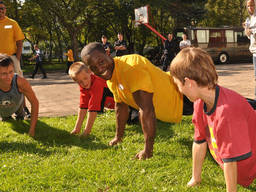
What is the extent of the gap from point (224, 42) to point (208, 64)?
20.3m

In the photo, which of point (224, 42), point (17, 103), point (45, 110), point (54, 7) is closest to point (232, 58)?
point (224, 42)

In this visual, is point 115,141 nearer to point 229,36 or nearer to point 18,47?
point 18,47

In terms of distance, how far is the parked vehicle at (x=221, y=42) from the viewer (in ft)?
66.8

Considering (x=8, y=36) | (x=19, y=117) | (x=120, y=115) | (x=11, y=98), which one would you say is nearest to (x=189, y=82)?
(x=120, y=115)

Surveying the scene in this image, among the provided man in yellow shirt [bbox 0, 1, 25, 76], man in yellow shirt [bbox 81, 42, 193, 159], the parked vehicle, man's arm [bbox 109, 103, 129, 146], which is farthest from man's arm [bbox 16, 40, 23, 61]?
the parked vehicle

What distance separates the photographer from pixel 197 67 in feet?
5.88

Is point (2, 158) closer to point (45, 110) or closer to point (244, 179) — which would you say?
point (244, 179)

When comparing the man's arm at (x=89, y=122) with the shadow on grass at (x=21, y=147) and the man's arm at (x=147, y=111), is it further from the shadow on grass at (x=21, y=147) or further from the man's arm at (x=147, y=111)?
the man's arm at (x=147, y=111)

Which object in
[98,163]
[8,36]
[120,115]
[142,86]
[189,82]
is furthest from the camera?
[8,36]

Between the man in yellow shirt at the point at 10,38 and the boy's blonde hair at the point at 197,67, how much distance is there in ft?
13.7

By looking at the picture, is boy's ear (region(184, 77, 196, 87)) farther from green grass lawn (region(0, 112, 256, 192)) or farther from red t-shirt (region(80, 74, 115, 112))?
red t-shirt (region(80, 74, 115, 112))

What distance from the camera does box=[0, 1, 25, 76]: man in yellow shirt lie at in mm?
5316

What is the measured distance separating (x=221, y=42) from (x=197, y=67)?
2017 cm

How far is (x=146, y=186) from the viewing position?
252 cm
